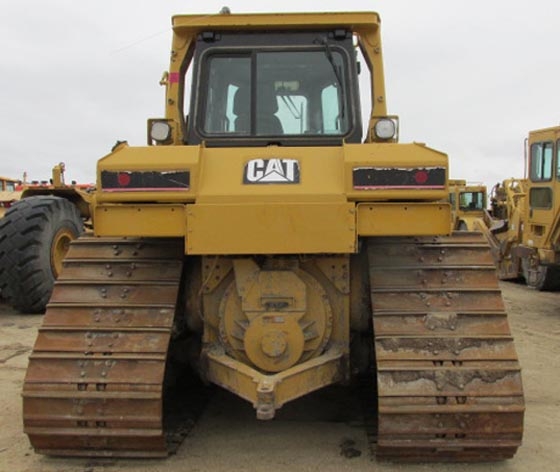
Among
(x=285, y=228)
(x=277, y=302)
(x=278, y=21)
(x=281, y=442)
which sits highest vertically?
(x=278, y=21)

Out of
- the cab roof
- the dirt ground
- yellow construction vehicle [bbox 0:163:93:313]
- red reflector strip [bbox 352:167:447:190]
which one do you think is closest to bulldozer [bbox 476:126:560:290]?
the dirt ground

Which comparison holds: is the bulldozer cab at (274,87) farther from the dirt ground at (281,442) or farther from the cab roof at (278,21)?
the dirt ground at (281,442)

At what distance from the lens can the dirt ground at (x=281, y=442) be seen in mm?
3572

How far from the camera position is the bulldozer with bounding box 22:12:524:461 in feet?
11.1

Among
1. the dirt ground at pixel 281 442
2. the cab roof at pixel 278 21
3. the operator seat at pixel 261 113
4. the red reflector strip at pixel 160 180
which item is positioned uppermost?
the cab roof at pixel 278 21

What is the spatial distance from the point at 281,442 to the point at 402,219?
153 centimetres

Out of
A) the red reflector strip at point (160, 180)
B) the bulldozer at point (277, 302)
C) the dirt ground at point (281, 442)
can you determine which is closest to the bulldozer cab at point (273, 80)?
the bulldozer at point (277, 302)

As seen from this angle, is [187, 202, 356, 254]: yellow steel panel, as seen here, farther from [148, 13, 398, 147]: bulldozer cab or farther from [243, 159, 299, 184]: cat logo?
[148, 13, 398, 147]: bulldozer cab

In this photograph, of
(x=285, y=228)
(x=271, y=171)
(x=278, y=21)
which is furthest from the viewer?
(x=278, y=21)

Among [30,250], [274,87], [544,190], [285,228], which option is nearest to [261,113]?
[274,87]

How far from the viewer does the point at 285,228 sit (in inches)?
133

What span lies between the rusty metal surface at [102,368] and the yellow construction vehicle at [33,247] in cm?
462

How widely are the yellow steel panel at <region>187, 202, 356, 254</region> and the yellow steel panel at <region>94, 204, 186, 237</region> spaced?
0.22 metres

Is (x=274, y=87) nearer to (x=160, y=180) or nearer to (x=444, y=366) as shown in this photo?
(x=160, y=180)
